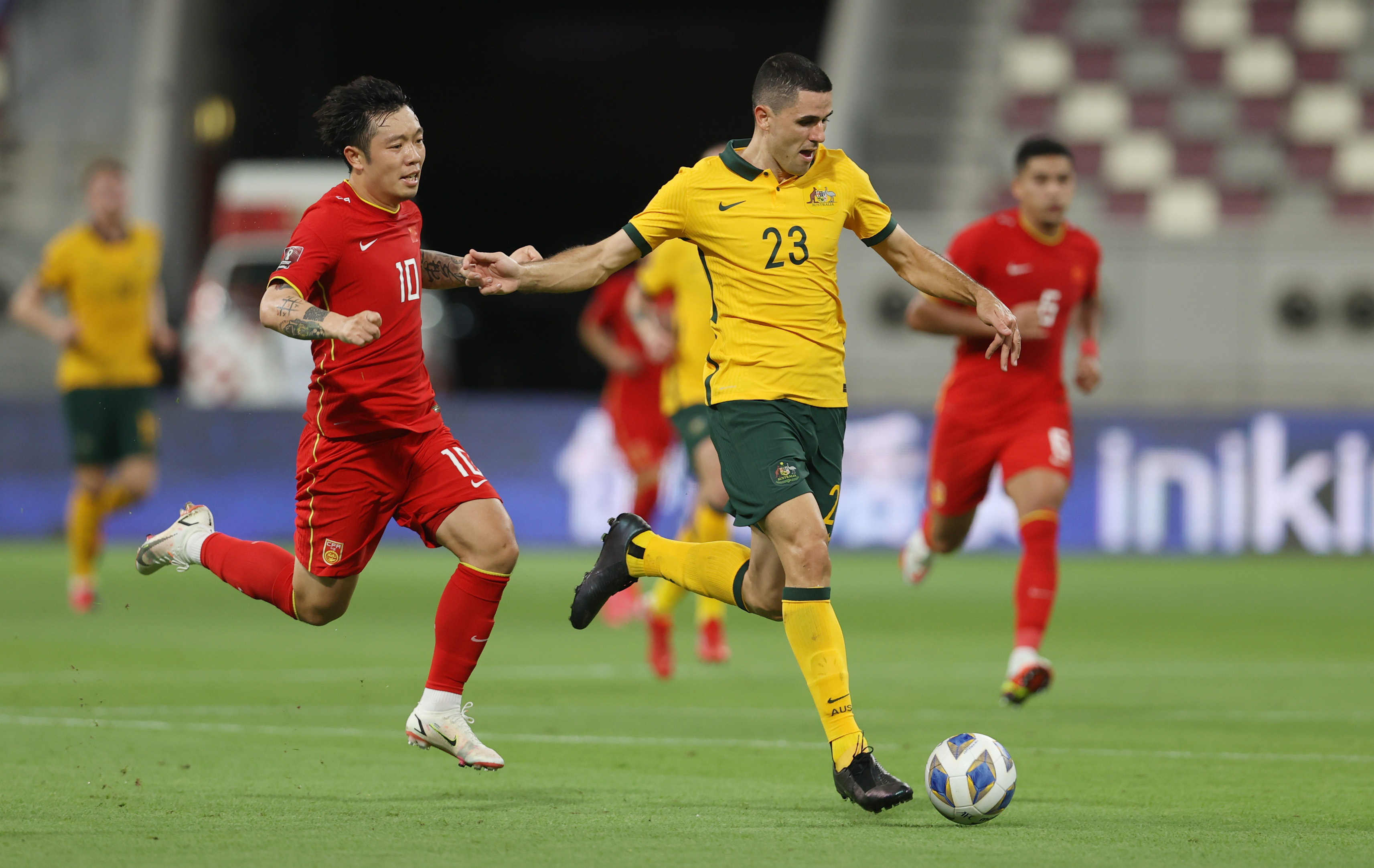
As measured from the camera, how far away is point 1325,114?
22.6 meters

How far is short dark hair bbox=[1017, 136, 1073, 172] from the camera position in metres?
8.26

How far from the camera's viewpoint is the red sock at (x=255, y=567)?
20.2 ft

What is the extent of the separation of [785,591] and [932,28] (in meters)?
18.5

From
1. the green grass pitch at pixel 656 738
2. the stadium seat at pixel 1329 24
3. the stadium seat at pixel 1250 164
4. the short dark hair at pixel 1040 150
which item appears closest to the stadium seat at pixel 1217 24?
the stadium seat at pixel 1329 24

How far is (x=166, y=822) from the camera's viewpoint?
5.12 meters

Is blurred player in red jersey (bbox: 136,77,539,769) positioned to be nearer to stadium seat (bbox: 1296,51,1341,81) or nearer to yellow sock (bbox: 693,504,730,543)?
yellow sock (bbox: 693,504,730,543)

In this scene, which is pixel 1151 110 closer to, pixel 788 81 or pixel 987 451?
pixel 987 451

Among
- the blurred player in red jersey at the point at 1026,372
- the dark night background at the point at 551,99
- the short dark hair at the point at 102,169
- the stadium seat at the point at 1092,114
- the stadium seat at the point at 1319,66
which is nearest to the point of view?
the blurred player in red jersey at the point at 1026,372

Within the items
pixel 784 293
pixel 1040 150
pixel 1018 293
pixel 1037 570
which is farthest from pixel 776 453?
pixel 1040 150

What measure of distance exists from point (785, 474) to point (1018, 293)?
9.77 ft

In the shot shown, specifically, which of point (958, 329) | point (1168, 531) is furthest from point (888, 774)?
point (1168, 531)

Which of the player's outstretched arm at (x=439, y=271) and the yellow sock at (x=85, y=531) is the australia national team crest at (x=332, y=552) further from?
the yellow sock at (x=85, y=531)

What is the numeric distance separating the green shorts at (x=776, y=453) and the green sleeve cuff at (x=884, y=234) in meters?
0.54

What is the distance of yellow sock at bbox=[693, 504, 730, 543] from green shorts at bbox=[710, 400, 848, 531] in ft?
10.6
